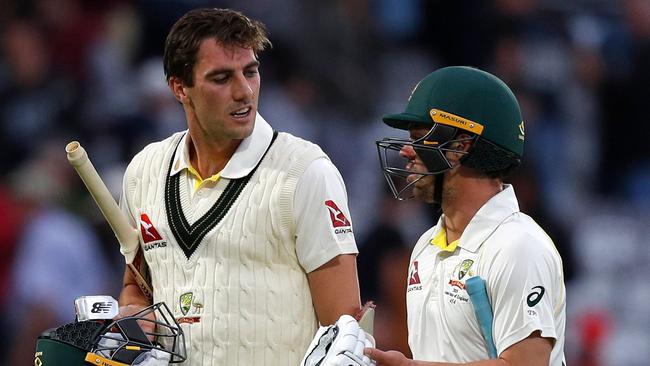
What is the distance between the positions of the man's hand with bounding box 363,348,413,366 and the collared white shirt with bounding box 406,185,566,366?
249mm

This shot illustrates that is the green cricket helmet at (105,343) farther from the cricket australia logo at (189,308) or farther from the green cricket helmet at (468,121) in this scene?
the green cricket helmet at (468,121)

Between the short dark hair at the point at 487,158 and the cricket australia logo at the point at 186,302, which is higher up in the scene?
the short dark hair at the point at 487,158

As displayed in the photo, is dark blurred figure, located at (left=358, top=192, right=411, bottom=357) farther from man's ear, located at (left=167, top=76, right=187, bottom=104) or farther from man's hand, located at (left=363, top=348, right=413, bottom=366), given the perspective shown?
man's hand, located at (left=363, top=348, right=413, bottom=366)

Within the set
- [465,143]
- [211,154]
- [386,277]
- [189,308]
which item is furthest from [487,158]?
[386,277]

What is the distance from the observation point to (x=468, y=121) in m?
3.96

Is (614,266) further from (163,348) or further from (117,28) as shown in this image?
(163,348)

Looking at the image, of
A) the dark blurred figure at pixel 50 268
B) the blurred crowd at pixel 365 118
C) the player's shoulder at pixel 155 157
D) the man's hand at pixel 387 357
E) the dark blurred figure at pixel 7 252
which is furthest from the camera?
the blurred crowd at pixel 365 118

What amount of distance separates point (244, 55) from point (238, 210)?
47 cm

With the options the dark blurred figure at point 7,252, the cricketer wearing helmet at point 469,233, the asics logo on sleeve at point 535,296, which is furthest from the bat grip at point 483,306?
the dark blurred figure at point 7,252

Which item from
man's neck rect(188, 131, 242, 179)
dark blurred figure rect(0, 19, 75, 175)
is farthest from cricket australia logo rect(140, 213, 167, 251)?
dark blurred figure rect(0, 19, 75, 175)

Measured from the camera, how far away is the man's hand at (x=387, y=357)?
3621mm

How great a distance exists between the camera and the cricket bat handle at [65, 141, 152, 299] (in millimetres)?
4176

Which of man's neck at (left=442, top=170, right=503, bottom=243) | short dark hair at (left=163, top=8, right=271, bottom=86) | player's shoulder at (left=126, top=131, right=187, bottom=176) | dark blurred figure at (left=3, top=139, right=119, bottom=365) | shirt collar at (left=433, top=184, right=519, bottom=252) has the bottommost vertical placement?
dark blurred figure at (left=3, top=139, right=119, bottom=365)

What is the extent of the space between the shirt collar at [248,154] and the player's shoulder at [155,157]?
0.10 m
